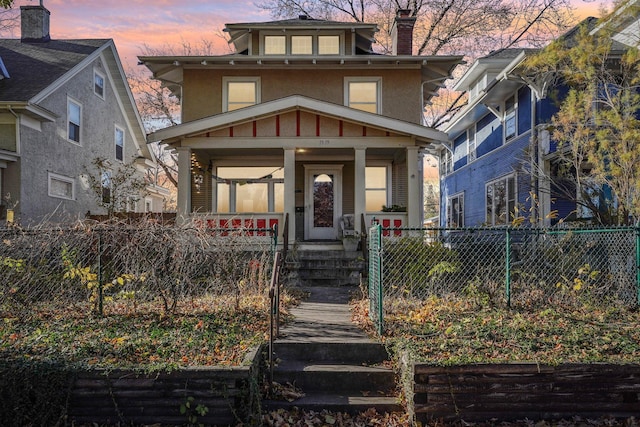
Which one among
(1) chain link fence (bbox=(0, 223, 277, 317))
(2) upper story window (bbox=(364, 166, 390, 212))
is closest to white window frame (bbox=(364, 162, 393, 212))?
(2) upper story window (bbox=(364, 166, 390, 212))

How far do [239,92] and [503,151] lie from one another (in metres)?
8.61

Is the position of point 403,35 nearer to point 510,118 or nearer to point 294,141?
point 510,118

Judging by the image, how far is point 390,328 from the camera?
230 inches

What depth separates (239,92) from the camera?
48.5 feet

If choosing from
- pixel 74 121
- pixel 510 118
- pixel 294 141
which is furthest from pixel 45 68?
pixel 510 118

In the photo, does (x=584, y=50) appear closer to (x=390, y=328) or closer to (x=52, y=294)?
(x=390, y=328)

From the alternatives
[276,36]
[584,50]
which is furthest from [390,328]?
[276,36]

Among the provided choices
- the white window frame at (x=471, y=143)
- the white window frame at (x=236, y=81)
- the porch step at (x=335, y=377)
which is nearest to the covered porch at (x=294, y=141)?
the white window frame at (x=236, y=81)

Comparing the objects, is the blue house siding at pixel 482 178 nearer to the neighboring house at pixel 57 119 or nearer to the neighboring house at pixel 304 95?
the neighboring house at pixel 304 95

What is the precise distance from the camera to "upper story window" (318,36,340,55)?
51.3ft

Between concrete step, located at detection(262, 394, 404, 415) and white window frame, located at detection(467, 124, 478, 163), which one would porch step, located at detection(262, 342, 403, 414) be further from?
white window frame, located at detection(467, 124, 478, 163)

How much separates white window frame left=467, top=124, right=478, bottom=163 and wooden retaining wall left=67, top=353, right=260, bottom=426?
16.2 metres

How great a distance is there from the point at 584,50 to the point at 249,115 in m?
7.38

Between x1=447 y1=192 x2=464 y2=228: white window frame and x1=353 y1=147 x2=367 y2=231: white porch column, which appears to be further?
x1=447 y1=192 x2=464 y2=228: white window frame
